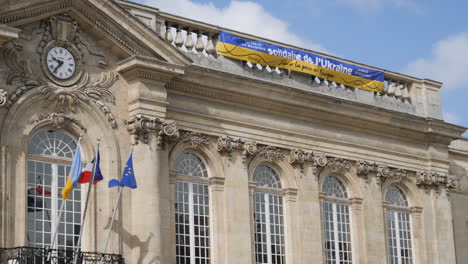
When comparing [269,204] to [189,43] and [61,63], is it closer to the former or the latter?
[189,43]

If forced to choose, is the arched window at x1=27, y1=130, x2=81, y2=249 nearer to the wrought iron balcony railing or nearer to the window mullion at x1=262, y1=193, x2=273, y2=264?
the wrought iron balcony railing

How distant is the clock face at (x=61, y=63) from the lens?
85.1 ft

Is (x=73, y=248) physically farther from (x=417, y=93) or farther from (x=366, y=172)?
(x=417, y=93)

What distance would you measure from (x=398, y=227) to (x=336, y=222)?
2.81m

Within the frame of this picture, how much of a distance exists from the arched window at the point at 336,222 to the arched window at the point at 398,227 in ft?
5.63

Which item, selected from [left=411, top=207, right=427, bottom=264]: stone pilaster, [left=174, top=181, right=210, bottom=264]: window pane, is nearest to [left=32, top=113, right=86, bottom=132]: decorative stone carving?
[left=174, top=181, right=210, bottom=264]: window pane

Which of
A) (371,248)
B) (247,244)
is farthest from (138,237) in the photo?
(371,248)

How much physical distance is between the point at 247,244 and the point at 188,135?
3.36 m

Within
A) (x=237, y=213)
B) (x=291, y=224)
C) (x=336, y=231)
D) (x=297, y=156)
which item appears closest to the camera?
(x=237, y=213)

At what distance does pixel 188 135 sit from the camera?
2834 cm

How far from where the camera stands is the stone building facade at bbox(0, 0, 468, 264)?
25.5 m

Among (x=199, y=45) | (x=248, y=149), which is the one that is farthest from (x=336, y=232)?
(x=199, y=45)

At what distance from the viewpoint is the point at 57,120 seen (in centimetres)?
2570

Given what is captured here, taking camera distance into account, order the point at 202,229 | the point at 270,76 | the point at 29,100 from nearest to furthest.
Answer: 1. the point at 29,100
2. the point at 202,229
3. the point at 270,76
